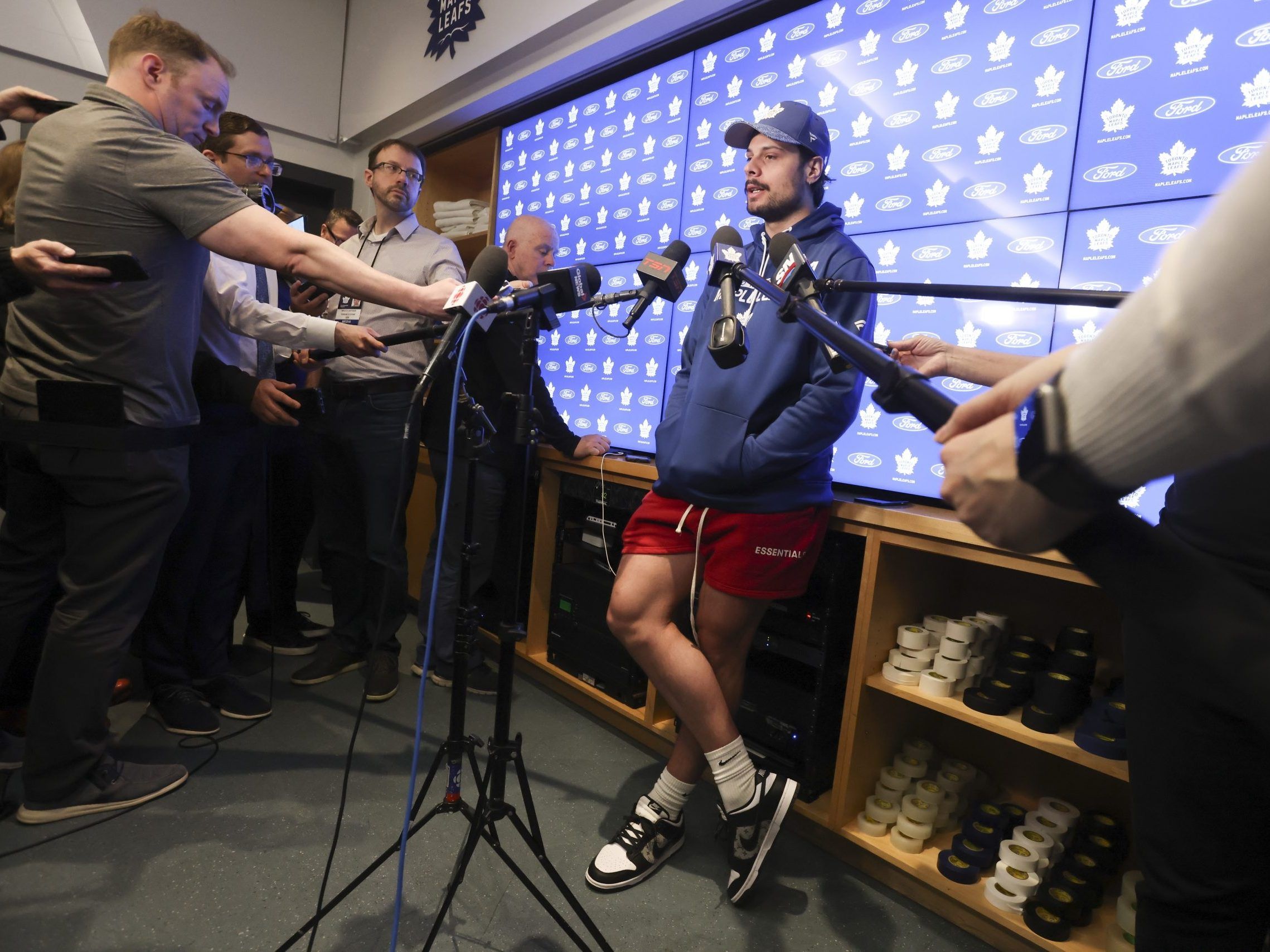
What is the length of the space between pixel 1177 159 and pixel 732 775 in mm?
1757

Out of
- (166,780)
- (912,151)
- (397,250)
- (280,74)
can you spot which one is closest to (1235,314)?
(912,151)

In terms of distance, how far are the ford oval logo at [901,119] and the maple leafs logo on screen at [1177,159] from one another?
690 millimetres

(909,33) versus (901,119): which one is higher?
(909,33)

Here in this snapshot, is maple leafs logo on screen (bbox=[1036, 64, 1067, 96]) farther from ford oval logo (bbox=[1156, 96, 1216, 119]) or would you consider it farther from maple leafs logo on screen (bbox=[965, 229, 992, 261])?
maple leafs logo on screen (bbox=[965, 229, 992, 261])

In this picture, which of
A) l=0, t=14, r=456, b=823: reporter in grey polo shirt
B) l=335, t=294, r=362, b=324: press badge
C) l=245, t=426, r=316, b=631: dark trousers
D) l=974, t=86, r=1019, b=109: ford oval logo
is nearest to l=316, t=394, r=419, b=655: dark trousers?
l=245, t=426, r=316, b=631: dark trousers

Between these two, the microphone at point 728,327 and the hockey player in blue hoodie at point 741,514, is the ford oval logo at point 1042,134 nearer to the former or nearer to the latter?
the hockey player in blue hoodie at point 741,514

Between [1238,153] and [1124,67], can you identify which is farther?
[1124,67]

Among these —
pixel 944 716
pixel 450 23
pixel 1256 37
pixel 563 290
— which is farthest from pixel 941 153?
pixel 450 23

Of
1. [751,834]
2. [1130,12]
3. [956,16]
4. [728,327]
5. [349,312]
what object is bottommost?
[751,834]

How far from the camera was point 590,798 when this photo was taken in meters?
1.91

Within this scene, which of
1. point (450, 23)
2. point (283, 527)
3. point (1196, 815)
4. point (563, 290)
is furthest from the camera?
point (450, 23)

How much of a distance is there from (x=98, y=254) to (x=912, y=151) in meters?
2.10

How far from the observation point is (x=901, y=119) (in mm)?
2125

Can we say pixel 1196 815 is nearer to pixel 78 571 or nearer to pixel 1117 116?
pixel 1117 116
